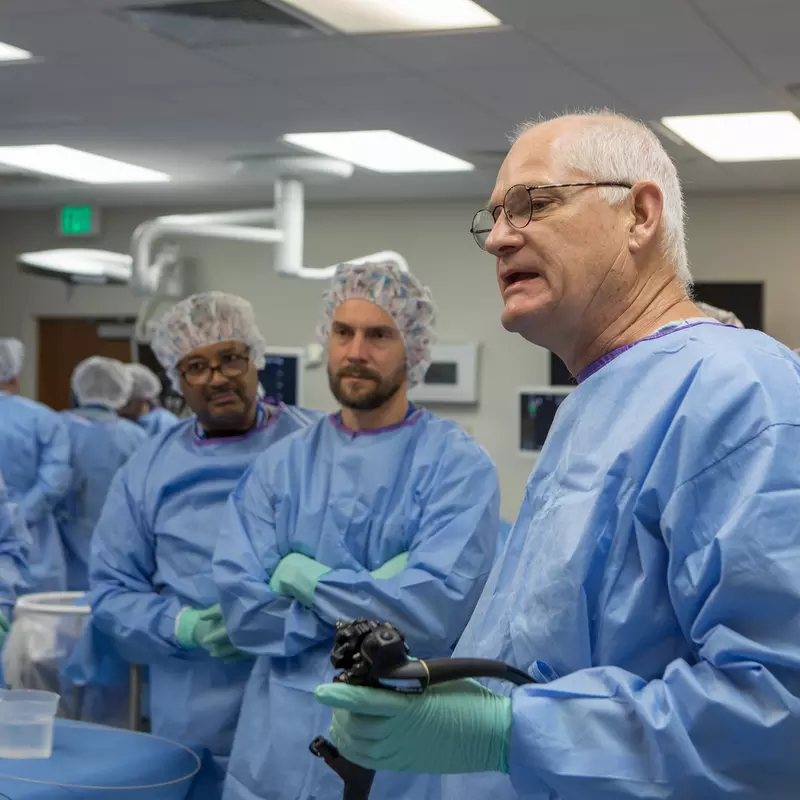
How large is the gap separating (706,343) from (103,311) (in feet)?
20.1

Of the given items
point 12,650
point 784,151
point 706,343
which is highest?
point 784,151

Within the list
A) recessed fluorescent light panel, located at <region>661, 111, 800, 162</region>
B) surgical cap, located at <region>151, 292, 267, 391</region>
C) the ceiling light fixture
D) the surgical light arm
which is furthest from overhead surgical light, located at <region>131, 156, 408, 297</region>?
surgical cap, located at <region>151, 292, 267, 391</region>

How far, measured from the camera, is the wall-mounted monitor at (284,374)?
618cm

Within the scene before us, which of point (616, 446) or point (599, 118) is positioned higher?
point (599, 118)

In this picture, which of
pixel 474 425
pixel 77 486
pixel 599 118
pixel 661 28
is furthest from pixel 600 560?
pixel 474 425

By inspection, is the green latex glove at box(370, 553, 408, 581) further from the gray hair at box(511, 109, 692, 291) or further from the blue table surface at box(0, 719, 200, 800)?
the gray hair at box(511, 109, 692, 291)

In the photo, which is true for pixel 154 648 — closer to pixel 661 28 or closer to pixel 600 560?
pixel 600 560

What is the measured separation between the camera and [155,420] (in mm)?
6121

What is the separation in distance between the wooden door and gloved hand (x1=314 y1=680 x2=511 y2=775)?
608 cm

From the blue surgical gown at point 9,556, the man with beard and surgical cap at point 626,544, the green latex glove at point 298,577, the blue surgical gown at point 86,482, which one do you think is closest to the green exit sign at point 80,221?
the blue surgical gown at point 86,482

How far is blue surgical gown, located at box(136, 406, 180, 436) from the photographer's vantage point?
603 centimetres

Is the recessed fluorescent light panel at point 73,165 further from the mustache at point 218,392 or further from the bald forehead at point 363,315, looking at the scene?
the bald forehead at point 363,315

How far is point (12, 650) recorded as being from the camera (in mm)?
2787

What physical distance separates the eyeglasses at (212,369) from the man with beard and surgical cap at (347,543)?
0.42 meters
